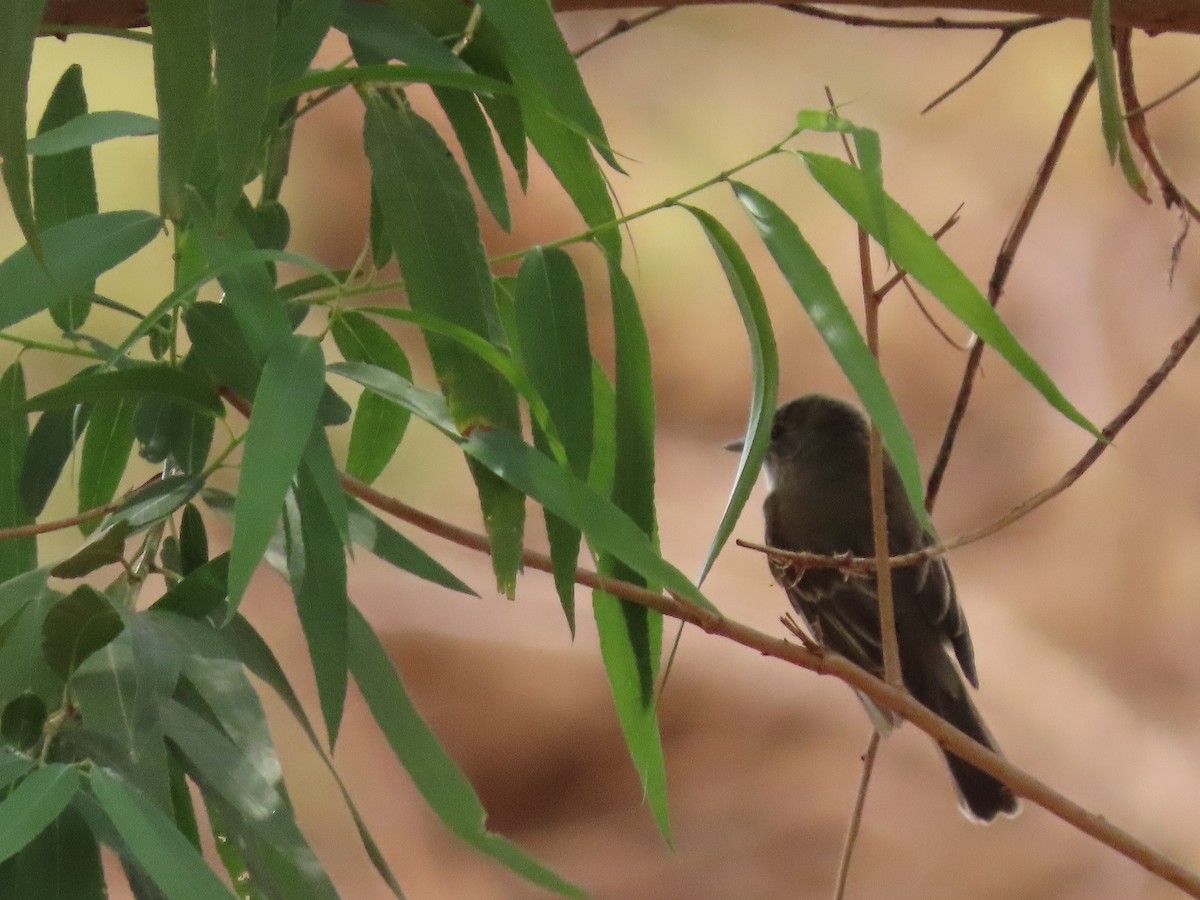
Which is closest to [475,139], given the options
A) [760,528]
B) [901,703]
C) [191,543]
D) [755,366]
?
[755,366]

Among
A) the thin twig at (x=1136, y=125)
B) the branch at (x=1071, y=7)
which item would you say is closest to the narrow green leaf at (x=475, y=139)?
the branch at (x=1071, y=7)

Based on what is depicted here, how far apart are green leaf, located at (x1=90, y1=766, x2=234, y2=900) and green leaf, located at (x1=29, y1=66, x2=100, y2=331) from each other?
1.51 feet

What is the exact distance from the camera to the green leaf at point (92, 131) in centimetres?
72

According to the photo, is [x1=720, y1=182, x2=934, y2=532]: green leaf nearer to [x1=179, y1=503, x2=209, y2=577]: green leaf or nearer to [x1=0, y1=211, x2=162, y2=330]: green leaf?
[x1=0, y1=211, x2=162, y2=330]: green leaf

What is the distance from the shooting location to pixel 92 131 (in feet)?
2.39

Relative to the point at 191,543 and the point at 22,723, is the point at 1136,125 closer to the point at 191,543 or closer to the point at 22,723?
the point at 191,543

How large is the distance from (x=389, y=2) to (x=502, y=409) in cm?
27

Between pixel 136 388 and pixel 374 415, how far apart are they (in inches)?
10.8

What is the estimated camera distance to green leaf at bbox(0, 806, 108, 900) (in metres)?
0.70

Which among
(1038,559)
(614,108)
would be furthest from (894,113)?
(1038,559)

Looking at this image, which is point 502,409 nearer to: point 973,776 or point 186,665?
point 186,665

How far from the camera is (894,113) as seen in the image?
2301 millimetres

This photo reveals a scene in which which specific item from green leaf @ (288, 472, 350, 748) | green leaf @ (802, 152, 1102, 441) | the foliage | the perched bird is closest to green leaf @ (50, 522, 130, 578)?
the foliage

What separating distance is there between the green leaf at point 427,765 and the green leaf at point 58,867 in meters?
0.17
